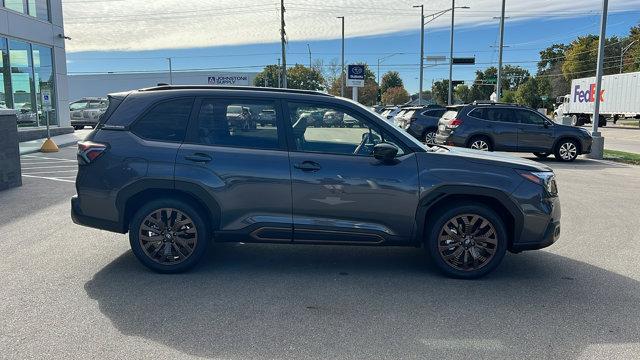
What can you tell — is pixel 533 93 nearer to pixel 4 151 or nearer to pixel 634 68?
pixel 634 68

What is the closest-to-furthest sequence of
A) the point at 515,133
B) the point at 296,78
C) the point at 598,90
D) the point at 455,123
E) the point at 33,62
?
the point at 515,133 < the point at 455,123 < the point at 598,90 < the point at 33,62 < the point at 296,78

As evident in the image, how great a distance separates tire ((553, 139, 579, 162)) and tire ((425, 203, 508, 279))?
39.7ft

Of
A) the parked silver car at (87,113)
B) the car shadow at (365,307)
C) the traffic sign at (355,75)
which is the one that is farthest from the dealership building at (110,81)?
the car shadow at (365,307)

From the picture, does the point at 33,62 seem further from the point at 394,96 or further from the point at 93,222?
the point at 394,96

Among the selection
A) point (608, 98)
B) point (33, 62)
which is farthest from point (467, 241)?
point (608, 98)

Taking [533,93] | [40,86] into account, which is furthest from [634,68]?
[40,86]

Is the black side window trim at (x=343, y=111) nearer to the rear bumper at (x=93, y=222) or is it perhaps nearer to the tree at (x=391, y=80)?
the rear bumper at (x=93, y=222)

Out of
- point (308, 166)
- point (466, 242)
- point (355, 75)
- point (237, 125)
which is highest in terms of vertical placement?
point (355, 75)

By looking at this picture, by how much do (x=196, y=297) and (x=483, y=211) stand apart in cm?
283

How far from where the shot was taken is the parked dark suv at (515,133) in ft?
51.5

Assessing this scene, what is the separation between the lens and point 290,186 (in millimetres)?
4988

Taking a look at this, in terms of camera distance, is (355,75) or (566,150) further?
(355,75)

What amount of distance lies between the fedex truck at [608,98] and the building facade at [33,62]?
1187 inches

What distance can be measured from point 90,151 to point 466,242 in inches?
152
